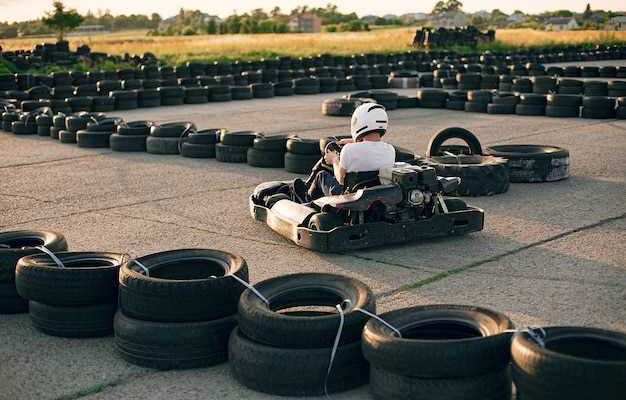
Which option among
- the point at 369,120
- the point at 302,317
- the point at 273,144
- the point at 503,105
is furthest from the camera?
the point at 503,105

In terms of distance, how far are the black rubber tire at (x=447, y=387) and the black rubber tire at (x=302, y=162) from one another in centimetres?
608

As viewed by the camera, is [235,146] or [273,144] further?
[235,146]

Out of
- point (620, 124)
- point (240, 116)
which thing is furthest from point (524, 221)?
point (240, 116)

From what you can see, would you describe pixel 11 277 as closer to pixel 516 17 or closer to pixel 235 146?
pixel 235 146

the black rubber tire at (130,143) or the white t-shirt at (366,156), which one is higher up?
the white t-shirt at (366,156)

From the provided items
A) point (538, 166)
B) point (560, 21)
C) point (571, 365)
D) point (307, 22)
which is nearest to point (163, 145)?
point (538, 166)

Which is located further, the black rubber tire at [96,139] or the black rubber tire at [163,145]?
the black rubber tire at [96,139]

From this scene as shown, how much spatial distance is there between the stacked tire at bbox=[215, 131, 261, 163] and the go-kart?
4074 millimetres

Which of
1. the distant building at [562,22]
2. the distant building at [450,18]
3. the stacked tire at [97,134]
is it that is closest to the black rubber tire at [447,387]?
the stacked tire at [97,134]

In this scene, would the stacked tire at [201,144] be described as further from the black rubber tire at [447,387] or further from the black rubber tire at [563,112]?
the black rubber tire at [447,387]

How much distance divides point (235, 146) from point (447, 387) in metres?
7.48

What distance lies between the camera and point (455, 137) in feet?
29.2

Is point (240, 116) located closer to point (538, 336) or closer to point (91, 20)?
point (538, 336)

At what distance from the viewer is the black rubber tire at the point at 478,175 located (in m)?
8.26
